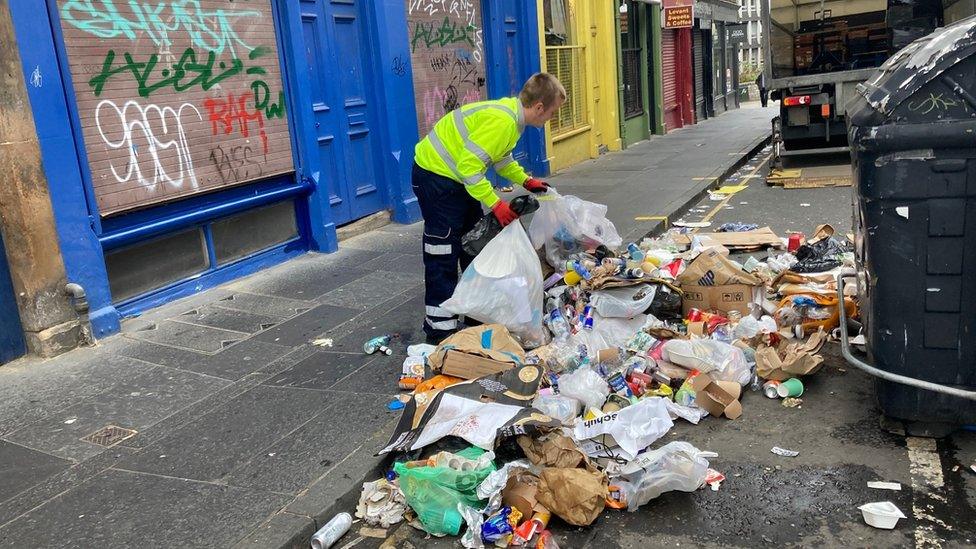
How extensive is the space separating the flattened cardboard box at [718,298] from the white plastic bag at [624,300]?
0.99ft

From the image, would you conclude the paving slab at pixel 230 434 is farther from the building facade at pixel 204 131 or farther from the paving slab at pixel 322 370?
the building facade at pixel 204 131

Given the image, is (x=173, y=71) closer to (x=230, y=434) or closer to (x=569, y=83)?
(x=230, y=434)

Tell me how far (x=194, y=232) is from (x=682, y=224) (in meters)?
5.12

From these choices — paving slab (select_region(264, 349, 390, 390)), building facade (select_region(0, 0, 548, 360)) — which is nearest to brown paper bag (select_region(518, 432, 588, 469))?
paving slab (select_region(264, 349, 390, 390))

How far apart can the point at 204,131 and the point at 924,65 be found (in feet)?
16.5

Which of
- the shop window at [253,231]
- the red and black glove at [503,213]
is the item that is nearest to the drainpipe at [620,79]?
the shop window at [253,231]

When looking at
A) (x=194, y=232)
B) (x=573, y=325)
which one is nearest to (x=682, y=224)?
(x=573, y=325)

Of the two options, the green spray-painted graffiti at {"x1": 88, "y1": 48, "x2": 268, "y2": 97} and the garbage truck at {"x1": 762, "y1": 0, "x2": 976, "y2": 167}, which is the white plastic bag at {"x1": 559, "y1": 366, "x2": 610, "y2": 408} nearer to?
the green spray-painted graffiti at {"x1": 88, "y1": 48, "x2": 268, "y2": 97}

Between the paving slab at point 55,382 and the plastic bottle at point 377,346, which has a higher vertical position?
the paving slab at point 55,382

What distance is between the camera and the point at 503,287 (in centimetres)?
463

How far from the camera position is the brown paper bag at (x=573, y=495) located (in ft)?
10.3

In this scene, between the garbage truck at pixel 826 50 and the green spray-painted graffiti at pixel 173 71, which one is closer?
the green spray-painted graffiti at pixel 173 71

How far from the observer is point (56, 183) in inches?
198

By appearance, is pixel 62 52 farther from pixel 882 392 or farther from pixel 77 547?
pixel 882 392
